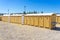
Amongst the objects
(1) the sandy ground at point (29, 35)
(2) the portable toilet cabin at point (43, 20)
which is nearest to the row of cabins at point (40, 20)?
(2) the portable toilet cabin at point (43, 20)

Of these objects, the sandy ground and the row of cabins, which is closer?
the sandy ground

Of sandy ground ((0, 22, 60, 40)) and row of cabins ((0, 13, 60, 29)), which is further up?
row of cabins ((0, 13, 60, 29))

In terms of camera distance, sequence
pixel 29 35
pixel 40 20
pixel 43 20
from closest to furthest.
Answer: pixel 29 35, pixel 43 20, pixel 40 20

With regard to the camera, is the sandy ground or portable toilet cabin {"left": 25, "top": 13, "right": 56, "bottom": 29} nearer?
the sandy ground

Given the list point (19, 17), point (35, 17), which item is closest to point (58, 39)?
point (35, 17)

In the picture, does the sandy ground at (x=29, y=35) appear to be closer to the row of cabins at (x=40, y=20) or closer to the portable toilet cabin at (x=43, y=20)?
the portable toilet cabin at (x=43, y=20)

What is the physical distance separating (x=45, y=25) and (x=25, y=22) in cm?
795

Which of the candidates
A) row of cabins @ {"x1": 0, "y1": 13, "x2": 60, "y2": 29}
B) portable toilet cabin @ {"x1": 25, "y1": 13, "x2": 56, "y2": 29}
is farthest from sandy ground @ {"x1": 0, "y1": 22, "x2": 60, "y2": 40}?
row of cabins @ {"x1": 0, "y1": 13, "x2": 60, "y2": 29}

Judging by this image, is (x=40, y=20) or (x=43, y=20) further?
(x=40, y=20)

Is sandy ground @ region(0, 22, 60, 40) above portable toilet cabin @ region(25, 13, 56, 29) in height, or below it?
below

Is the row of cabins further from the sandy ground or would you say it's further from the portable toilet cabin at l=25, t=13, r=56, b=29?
the sandy ground

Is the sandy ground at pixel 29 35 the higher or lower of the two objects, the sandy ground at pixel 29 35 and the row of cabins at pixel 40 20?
the lower

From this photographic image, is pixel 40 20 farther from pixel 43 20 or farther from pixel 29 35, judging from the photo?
pixel 29 35

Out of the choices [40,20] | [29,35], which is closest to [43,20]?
[40,20]
